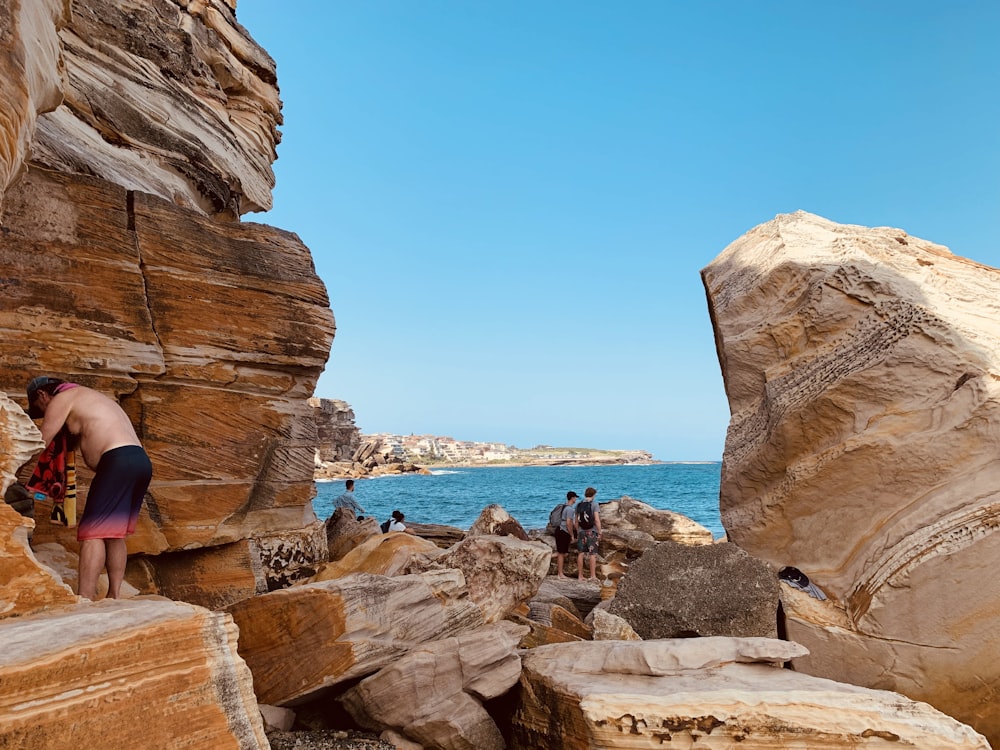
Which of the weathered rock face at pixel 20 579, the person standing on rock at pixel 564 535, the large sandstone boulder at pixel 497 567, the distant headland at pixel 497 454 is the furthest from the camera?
the distant headland at pixel 497 454

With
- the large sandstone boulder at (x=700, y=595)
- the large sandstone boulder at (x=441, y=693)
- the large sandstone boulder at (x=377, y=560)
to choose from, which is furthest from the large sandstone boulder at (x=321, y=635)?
the large sandstone boulder at (x=700, y=595)

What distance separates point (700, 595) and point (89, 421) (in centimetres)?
586

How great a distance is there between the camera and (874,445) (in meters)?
7.27

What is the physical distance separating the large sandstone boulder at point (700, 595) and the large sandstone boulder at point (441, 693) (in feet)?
7.50

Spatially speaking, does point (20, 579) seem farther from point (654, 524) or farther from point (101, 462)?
point (654, 524)

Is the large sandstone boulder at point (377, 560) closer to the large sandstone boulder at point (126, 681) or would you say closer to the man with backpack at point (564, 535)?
the large sandstone boulder at point (126, 681)

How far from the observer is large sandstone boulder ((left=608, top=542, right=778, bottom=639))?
22.7 ft

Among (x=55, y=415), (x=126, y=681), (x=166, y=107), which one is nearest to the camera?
(x=126, y=681)

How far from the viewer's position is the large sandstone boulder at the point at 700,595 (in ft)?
22.7

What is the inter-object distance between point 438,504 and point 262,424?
47.7 metres

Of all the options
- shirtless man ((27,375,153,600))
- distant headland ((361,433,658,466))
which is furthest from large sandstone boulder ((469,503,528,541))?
distant headland ((361,433,658,466))

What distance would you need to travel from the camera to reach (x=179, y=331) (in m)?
6.58

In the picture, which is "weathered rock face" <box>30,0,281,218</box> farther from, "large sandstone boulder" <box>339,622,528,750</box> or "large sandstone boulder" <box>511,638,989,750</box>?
"large sandstone boulder" <box>511,638,989,750</box>

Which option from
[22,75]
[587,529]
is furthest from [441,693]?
[587,529]
